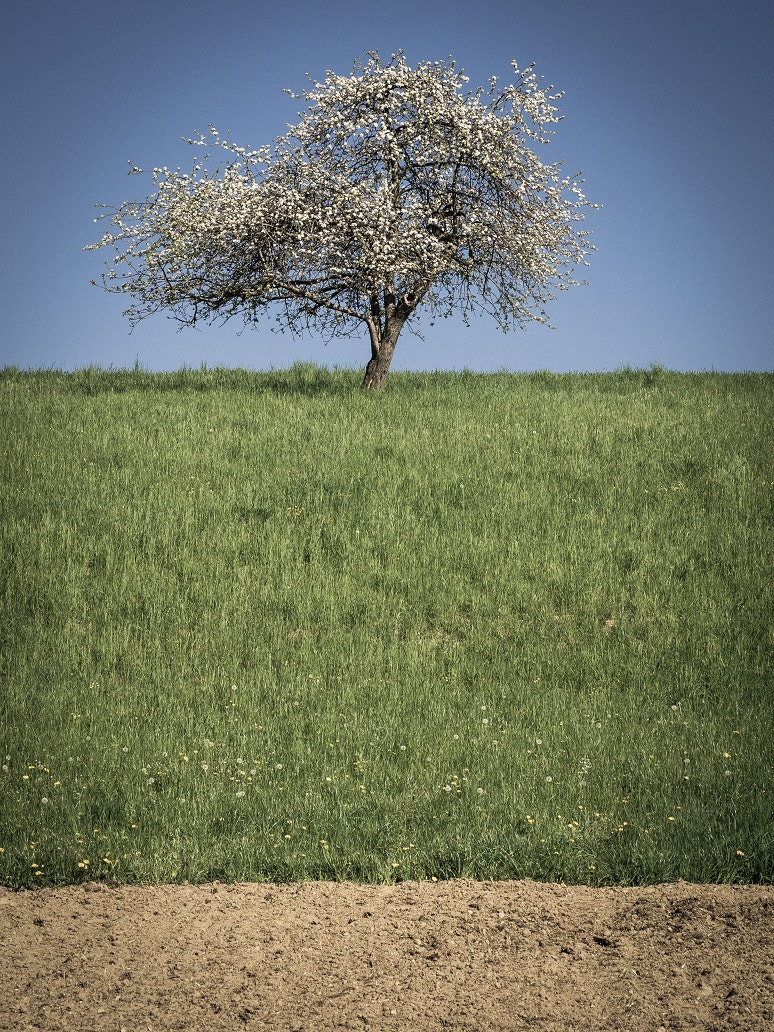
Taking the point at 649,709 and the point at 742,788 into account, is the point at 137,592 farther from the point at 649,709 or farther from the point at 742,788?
the point at 742,788

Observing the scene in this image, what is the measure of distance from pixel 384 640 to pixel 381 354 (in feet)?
45.5

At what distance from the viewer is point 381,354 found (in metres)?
25.3

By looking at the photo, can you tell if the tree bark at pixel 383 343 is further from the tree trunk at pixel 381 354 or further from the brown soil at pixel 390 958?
the brown soil at pixel 390 958

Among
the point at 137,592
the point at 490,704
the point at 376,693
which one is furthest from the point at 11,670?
the point at 490,704

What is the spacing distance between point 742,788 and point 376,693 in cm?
420

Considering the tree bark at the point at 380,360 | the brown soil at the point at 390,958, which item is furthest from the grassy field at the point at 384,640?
the tree bark at the point at 380,360

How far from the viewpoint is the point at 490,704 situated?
11.2m

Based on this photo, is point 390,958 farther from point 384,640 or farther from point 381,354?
point 381,354

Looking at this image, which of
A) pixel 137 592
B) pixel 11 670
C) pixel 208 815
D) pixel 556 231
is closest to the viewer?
pixel 208 815

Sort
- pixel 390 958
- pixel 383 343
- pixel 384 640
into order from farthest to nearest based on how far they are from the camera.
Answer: pixel 383 343 < pixel 384 640 < pixel 390 958

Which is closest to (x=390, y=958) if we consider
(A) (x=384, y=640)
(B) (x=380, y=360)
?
(A) (x=384, y=640)

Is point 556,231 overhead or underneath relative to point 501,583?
overhead

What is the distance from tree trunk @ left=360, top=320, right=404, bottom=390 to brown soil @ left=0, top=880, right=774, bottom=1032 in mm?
19264

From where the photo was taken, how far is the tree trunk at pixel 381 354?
25172mm
